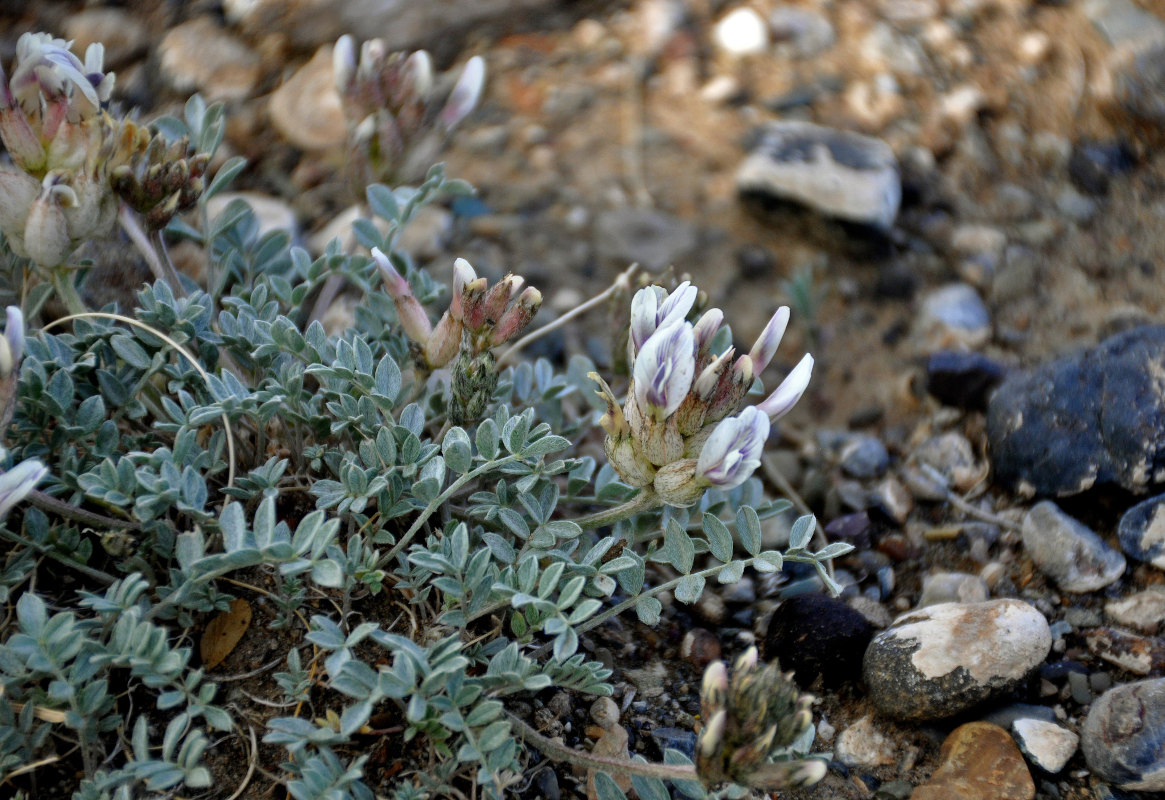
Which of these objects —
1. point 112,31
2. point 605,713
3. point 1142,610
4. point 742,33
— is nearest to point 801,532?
point 605,713

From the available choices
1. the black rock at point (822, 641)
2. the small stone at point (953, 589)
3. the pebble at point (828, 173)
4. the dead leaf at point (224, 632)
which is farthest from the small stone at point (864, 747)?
Result: the pebble at point (828, 173)

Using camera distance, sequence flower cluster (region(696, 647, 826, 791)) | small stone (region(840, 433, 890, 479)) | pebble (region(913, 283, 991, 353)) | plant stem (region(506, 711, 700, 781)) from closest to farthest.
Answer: flower cluster (region(696, 647, 826, 791)), plant stem (region(506, 711, 700, 781)), small stone (region(840, 433, 890, 479)), pebble (region(913, 283, 991, 353))

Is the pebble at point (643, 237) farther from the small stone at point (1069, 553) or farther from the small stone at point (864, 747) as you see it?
the small stone at point (864, 747)

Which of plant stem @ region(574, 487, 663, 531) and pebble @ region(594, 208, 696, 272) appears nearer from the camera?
plant stem @ region(574, 487, 663, 531)

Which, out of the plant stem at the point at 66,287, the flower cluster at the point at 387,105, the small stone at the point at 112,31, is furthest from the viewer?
the small stone at the point at 112,31

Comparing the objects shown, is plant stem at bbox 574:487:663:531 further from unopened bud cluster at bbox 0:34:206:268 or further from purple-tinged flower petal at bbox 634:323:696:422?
unopened bud cluster at bbox 0:34:206:268

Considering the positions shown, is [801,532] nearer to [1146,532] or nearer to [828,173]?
[1146,532]

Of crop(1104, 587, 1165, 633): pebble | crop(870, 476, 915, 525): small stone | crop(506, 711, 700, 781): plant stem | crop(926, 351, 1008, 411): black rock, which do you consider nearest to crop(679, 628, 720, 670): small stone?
crop(506, 711, 700, 781): plant stem
